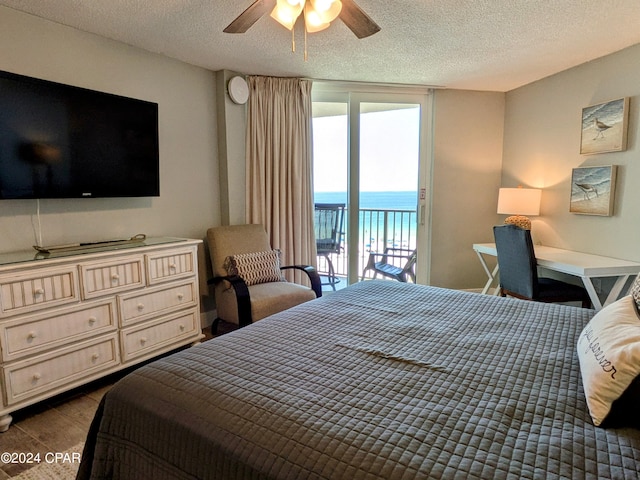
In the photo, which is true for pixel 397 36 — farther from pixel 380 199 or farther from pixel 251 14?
pixel 380 199

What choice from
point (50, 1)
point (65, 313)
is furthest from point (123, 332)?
point (50, 1)

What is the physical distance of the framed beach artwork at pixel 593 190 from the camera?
313 centimetres

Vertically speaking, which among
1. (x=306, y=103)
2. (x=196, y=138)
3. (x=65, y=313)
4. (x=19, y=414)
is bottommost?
(x=19, y=414)

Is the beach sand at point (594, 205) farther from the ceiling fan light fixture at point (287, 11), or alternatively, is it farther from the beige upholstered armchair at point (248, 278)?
the ceiling fan light fixture at point (287, 11)

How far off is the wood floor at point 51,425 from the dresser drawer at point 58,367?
161mm

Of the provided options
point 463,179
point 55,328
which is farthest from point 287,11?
point 463,179

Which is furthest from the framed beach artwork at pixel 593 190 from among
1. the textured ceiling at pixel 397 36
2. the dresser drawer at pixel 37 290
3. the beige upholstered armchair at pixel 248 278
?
the dresser drawer at pixel 37 290

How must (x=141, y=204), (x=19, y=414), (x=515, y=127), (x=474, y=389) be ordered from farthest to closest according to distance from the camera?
(x=515, y=127), (x=141, y=204), (x=19, y=414), (x=474, y=389)

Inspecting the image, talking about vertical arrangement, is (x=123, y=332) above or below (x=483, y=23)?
below

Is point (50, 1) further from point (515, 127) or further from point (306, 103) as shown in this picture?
point (515, 127)

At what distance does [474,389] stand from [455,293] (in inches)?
45.0

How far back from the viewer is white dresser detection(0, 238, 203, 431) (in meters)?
2.02

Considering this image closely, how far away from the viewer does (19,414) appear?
2.16m

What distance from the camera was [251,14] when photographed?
6.59ft
